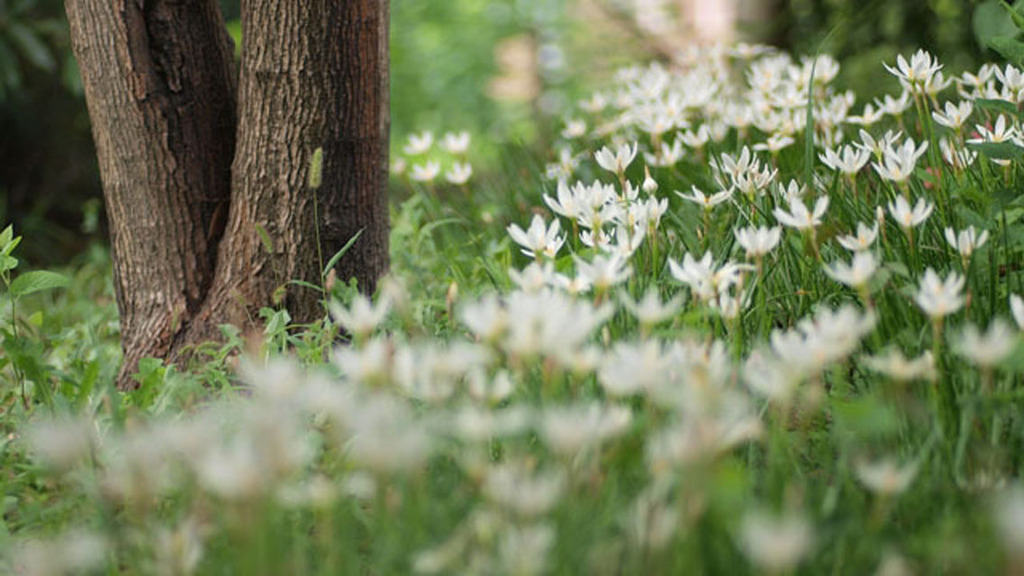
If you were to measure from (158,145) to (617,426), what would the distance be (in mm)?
1503

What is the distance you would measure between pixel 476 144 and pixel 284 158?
25.6 ft

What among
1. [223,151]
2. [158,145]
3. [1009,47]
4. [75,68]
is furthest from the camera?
[75,68]

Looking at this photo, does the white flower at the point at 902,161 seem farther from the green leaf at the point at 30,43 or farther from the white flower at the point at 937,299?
the green leaf at the point at 30,43

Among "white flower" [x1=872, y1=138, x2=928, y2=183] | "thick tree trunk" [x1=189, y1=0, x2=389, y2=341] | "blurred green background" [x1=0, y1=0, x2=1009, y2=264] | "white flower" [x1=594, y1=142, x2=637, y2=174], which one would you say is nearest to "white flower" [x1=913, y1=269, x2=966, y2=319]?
"white flower" [x1=872, y1=138, x2=928, y2=183]

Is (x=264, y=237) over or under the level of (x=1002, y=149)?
under

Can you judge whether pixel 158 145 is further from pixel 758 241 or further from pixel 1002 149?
pixel 1002 149

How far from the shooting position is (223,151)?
226 centimetres

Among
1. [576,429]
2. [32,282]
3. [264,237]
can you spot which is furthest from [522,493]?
[32,282]

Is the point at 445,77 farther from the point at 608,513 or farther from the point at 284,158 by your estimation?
the point at 608,513

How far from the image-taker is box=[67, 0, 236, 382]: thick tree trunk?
2.10 meters

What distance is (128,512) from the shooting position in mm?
1343

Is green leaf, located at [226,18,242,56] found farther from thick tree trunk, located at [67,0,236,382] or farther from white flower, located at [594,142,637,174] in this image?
white flower, located at [594,142,637,174]

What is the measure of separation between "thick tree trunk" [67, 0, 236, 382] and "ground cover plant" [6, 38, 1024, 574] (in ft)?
0.84

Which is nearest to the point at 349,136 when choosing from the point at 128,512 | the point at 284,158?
the point at 284,158
